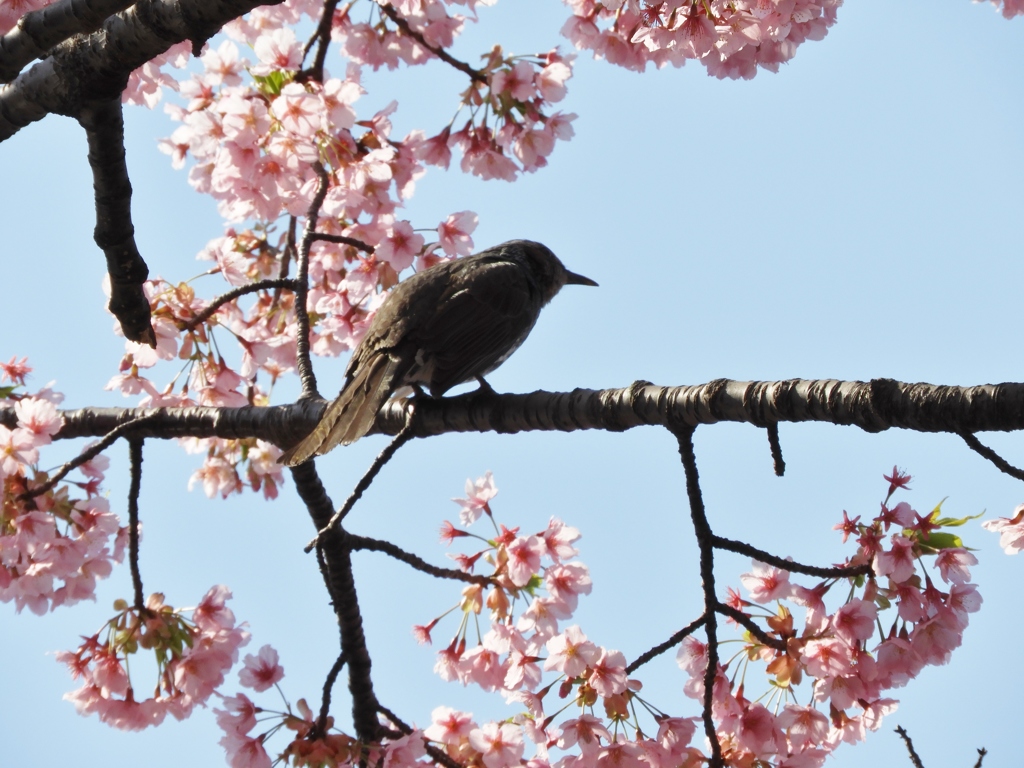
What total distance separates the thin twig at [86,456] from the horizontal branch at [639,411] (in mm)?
55

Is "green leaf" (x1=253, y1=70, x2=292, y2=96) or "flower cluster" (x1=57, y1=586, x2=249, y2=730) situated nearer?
"flower cluster" (x1=57, y1=586, x2=249, y2=730)

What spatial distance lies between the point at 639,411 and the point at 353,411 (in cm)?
118

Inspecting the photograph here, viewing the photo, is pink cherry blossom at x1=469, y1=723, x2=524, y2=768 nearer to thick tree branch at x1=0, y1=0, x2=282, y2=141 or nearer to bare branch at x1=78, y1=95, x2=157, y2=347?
bare branch at x1=78, y1=95, x2=157, y2=347

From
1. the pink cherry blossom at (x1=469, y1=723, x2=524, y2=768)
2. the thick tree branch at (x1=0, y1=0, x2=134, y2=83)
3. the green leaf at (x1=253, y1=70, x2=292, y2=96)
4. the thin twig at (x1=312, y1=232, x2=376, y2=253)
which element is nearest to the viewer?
the thick tree branch at (x1=0, y1=0, x2=134, y2=83)

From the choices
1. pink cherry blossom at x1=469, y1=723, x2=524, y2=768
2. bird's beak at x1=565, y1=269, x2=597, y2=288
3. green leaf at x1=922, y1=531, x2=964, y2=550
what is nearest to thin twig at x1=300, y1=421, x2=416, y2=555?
pink cherry blossom at x1=469, y1=723, x2=524, y2=768

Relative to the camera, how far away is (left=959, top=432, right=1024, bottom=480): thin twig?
6.66 feet

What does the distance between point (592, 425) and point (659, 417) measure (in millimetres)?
269

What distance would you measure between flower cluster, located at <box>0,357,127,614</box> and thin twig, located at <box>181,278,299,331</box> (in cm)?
69

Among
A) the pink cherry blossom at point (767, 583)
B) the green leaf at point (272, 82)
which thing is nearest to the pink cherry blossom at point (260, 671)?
the pink cherry blossom at point (767, 583)

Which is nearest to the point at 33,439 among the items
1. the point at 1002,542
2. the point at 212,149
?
the point at 212,149

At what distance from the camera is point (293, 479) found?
349 centimetres

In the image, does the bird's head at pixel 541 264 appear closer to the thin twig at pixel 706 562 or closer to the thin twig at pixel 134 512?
the thin twig at pixel 134 512

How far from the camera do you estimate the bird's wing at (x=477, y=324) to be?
12.6ft

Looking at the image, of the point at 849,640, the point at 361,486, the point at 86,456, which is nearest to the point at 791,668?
the point at 849,640
